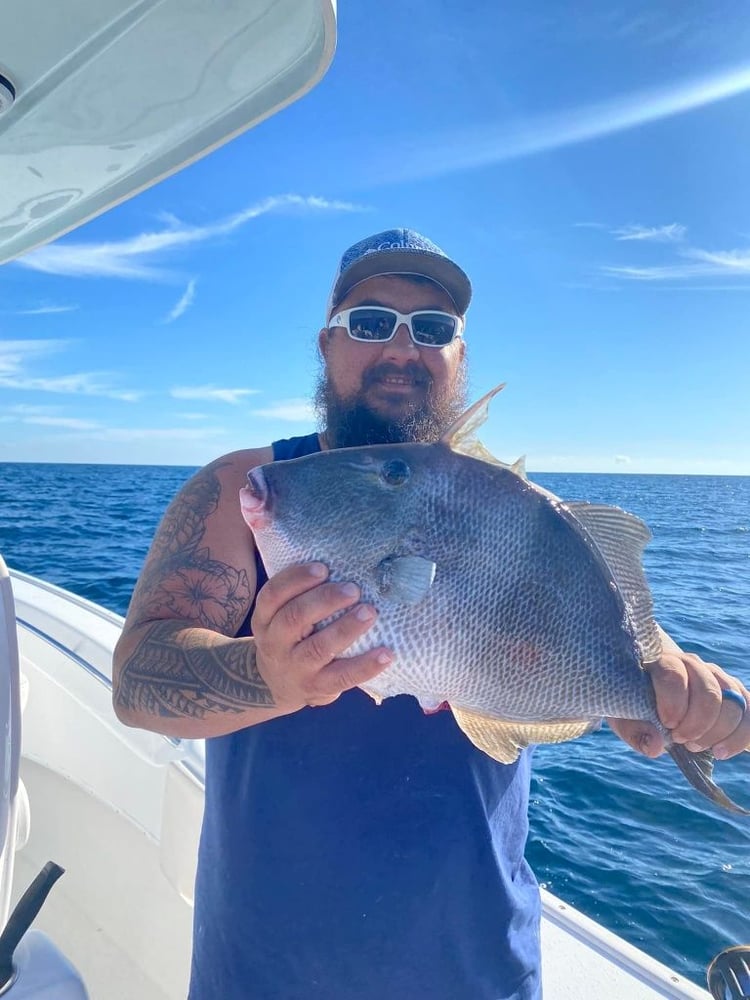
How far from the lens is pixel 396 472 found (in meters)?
1.53

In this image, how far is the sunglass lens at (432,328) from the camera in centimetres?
213

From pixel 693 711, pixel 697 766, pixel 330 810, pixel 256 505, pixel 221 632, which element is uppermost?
pixel 256 505

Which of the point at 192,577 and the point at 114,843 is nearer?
the point at 192,577

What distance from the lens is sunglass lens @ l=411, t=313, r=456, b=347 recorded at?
2129 millimetres

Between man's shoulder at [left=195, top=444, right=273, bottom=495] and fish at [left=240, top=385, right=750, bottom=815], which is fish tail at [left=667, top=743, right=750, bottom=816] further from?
man's shoulder at [left=195, top=444, right=273, bottom=495]

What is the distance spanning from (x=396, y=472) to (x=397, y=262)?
956 mm

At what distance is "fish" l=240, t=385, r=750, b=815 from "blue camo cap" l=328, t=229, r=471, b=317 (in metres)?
0.86

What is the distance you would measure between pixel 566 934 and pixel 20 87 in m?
3.27

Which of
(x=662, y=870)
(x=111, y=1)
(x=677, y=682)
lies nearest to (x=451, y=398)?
(x=677, y=682)

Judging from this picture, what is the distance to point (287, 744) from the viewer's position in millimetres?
1668

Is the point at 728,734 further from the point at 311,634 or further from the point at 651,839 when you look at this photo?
the point at 651,839

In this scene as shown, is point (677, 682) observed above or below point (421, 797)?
above

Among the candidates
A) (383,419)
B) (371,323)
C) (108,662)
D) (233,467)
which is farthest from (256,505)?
(108,662)

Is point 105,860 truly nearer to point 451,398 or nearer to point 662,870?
point 451,398
